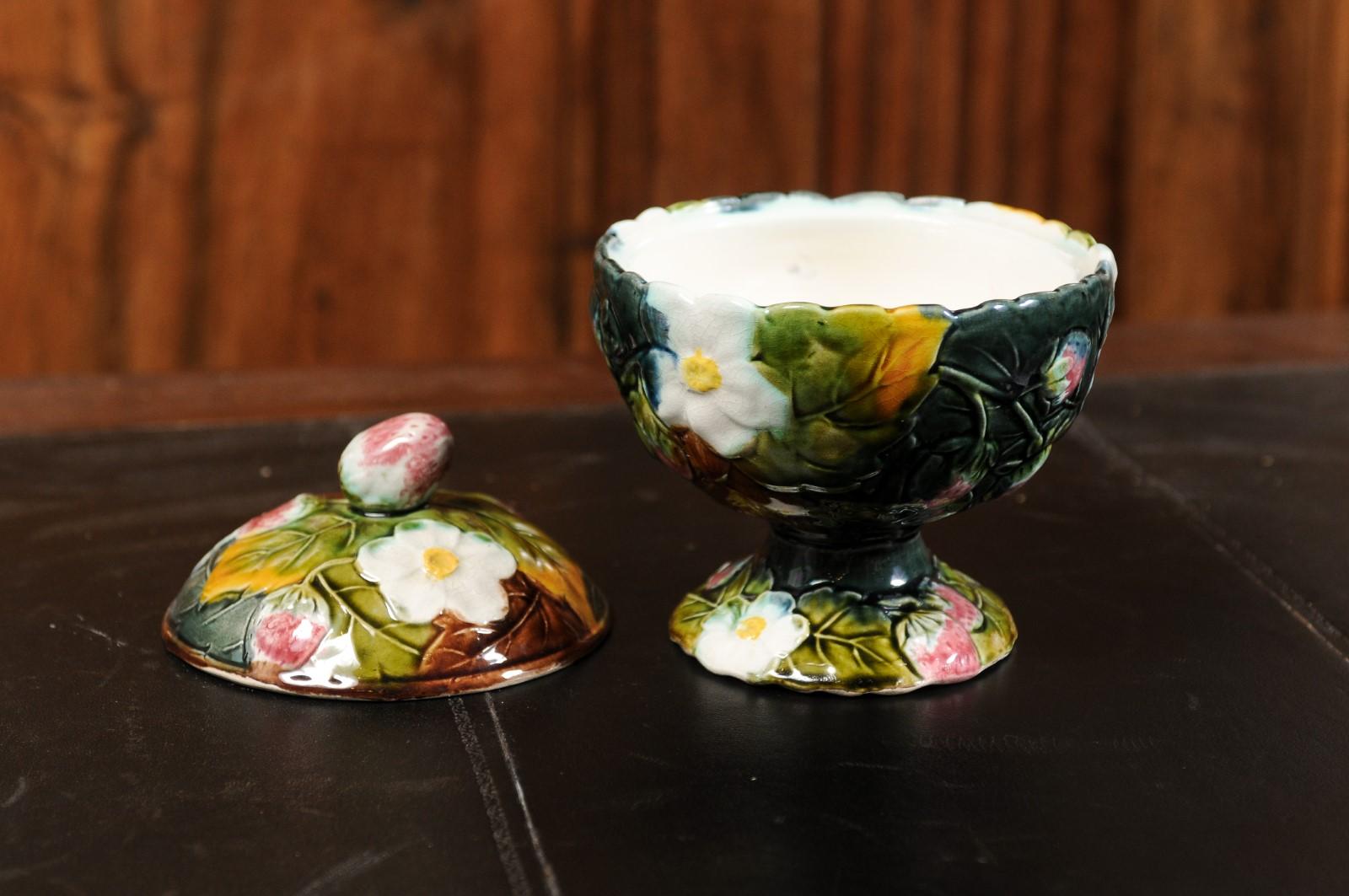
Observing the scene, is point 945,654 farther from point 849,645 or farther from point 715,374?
point 715,374

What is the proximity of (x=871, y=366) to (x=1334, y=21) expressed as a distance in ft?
4.31

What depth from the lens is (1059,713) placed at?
28.0 inches

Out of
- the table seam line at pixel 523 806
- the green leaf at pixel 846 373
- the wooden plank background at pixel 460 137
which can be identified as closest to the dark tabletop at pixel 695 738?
the table seam line at pixel 523 806

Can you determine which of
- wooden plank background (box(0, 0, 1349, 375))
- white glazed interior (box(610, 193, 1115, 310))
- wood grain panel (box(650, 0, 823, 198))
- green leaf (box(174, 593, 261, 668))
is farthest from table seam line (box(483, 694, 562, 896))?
wood grain panel (box(650, 0, 823, 198))

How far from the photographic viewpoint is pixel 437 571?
0.72 meters

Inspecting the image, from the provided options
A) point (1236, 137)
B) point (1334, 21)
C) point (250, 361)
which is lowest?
point (250, 361)

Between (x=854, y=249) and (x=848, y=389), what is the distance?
194mm

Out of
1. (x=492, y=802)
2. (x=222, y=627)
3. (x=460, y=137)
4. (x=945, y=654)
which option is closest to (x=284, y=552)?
(x=222, y=627)

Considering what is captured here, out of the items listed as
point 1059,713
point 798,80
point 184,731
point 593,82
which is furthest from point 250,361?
point 1059,713

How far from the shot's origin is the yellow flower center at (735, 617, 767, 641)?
0.74 m

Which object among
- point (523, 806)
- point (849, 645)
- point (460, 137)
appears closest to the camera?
point (523, 806)

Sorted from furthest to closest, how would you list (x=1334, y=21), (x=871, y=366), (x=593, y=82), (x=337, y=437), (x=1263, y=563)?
(x=1334, y=21) < (x=593, y=82) < (x=337, y=437) < (x=1263, y=563) < (x=871, y=366)

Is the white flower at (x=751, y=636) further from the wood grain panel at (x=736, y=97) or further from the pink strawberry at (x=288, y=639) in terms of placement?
the wood grain panel at (x=736, y=97)

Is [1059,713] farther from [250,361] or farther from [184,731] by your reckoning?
[250,361]
